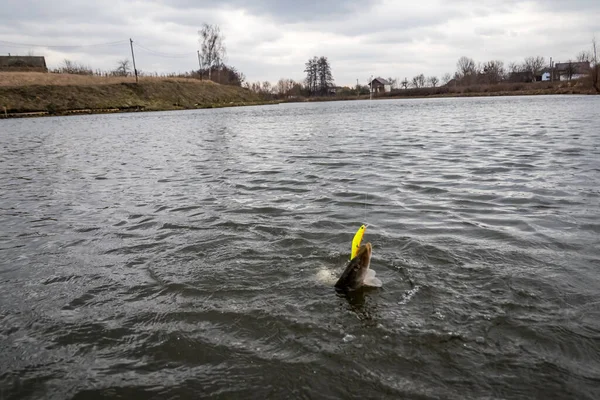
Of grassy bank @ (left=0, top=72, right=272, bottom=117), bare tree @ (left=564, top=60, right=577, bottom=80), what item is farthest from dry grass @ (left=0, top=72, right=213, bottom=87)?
bare tree @ (left=564, top=60, right=577, bottom=80)

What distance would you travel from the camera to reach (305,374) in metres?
2.92

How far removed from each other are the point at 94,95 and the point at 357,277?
65.4m

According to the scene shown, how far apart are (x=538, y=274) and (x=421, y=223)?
2.01 metres

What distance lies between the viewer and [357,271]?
4.02 metres

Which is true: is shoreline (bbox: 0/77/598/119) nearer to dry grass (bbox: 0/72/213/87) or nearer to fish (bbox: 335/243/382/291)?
dry grass (bbox: 0/72/213/87)

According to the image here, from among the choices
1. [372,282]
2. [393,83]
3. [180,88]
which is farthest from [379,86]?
[372,282]

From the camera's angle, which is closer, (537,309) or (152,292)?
(537,309)

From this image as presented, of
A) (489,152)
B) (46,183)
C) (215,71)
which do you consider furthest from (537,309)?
(215,71)

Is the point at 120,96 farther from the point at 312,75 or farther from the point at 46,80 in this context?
the point at 312,75

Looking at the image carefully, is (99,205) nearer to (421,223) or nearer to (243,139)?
(421,223)

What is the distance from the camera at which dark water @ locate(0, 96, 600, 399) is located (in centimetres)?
291

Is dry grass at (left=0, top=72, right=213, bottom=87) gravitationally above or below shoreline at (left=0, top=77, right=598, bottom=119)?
above

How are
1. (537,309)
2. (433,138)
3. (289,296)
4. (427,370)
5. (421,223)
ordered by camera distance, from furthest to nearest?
(433,138), (421,223), (289,296), (537,309), (427,370)

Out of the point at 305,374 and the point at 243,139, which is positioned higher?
the point at 243,139
